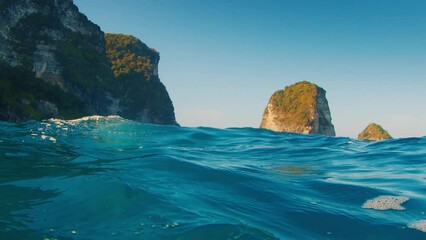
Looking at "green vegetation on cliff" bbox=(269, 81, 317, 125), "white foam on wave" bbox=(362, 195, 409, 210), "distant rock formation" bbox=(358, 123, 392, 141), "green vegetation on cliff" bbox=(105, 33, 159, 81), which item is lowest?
"white foam on wave" bbox=(362, 195, 409, 210)

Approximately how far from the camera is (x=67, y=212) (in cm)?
619

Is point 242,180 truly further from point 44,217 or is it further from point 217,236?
point 44,217

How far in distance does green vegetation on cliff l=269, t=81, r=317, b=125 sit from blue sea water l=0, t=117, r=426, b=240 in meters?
127

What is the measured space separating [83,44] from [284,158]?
80296 mm

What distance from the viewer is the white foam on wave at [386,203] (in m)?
7.98

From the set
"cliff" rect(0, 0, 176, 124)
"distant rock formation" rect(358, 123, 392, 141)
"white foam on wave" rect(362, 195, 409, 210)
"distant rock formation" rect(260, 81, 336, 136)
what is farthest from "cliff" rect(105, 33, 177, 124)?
"white foam on wave" rect(362, 195, 409, 210)

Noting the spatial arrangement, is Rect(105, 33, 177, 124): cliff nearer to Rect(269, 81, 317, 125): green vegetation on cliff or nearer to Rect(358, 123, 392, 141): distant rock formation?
Rect(269, 81, 317, 125): green vegetation on cliff

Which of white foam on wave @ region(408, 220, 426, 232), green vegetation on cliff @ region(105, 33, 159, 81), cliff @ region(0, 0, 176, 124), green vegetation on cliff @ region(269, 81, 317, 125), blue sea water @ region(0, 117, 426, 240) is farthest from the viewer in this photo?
green vegetation on cliff @ region(269, 81, 317, 125)

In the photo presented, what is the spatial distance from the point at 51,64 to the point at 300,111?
10157 centimetres

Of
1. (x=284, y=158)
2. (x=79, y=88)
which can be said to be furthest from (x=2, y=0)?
(x=284, y=158)

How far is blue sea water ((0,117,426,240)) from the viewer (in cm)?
579

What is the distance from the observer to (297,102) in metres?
145

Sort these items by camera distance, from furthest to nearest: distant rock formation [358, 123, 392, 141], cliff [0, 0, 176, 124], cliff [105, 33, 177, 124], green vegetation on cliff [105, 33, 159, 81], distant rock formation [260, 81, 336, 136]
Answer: distant rock formation [358, 123, 392, 141]
distant rock formation [260, 81, 336, 136]
green vegetation on cliff [105, 33, 159, 81]
cliff [105, 33, 177, 124]
cliff [0, 0, 176, 124]

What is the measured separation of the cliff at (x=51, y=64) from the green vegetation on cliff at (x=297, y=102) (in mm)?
77643
